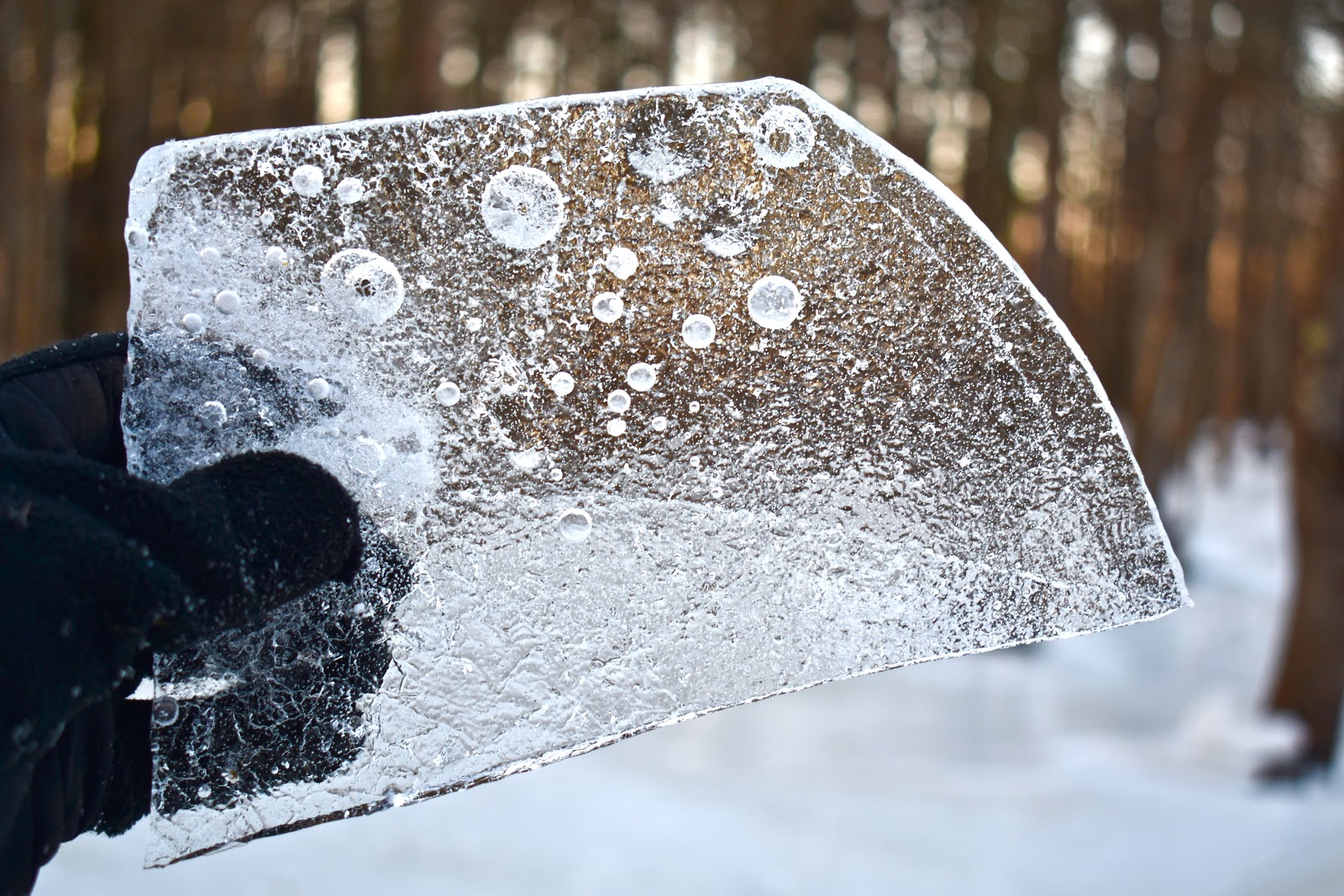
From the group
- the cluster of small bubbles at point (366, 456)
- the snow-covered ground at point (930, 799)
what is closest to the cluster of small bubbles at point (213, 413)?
the cluster of small bubbles at point (366, 456)

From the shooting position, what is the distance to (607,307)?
1.02 metres

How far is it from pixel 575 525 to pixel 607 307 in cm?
22

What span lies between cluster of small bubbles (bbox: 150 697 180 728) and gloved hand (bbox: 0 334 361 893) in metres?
0.05

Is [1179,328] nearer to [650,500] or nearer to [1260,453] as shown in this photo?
[650,500]

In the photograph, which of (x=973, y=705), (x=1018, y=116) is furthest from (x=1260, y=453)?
(x=973, y=705)

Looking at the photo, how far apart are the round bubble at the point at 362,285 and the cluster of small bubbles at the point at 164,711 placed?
1.33 feet

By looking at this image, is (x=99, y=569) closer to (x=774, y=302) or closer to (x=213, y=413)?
(x=213, y=413)

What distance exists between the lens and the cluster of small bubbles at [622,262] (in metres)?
1.02

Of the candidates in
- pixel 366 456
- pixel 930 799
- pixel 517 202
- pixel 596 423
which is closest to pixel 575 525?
pixel 596 423

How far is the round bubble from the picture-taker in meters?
1.00

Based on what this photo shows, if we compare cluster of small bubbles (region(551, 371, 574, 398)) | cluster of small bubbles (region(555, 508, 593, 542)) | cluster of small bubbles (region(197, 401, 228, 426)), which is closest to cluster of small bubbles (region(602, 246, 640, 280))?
cluster of small bubbles (region(551, 371, 574, 398))

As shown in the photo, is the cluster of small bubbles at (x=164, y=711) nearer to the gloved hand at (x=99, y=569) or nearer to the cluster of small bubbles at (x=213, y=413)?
the gloved hand at (x=99, y=569)

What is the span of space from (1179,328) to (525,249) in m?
8.98

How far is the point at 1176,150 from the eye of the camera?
28.2 feet
